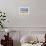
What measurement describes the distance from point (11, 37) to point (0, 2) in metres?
0.97

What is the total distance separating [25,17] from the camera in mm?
3623

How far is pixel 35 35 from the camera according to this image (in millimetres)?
3588

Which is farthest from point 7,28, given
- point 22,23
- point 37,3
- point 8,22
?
point 37,3

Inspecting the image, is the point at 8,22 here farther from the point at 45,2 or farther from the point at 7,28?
the point at 45,2

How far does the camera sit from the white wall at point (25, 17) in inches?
142

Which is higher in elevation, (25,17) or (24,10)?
(24,10)

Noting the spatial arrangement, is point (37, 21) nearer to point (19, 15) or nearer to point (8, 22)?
point (19, 15)

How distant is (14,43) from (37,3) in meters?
1.22

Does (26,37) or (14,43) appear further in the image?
(14,43)

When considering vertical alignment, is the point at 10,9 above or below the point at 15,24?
above

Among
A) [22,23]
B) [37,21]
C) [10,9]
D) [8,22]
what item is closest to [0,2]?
[10,9]

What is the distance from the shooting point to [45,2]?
3602mm

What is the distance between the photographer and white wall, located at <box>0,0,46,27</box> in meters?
3.61

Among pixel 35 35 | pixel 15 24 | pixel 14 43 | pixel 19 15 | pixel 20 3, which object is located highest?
pixel 20 3
